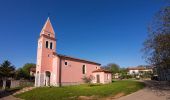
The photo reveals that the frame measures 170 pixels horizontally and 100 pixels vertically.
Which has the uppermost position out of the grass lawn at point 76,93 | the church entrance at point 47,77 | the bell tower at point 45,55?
the bell tower at point 45,55

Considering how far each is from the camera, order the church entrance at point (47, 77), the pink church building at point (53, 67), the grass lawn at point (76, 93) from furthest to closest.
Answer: the church entrance at point (47, 77) < the pink church building at point (53, 67) < the grass lawn at point (76, 93)

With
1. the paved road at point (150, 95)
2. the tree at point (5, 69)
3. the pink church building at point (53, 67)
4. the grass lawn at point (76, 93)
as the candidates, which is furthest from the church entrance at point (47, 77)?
the paved road at point (150, 95)

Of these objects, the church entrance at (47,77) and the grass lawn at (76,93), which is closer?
the grass lawn at (76,93)

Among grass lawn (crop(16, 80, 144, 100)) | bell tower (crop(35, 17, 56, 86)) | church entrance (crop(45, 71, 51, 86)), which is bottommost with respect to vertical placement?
grass lawn (crop(16, 80, 144, 100))

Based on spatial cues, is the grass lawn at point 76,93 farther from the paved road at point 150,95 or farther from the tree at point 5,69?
the tree at point 5,69

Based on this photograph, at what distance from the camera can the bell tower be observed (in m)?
32.2

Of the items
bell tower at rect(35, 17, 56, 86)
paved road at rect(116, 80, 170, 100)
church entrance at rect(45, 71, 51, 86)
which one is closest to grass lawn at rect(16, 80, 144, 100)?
paved road at rect(116, 80, 170, 100)

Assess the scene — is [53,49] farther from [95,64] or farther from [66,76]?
[95,64]

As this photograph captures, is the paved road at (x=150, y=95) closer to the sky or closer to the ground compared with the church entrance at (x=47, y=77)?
closer to the ground

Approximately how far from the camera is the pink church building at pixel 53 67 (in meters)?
32.0

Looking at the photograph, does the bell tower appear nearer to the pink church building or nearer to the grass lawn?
the pink church building

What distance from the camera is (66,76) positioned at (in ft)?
109

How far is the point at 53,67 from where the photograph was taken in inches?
1300

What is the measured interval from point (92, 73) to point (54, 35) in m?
13.4
